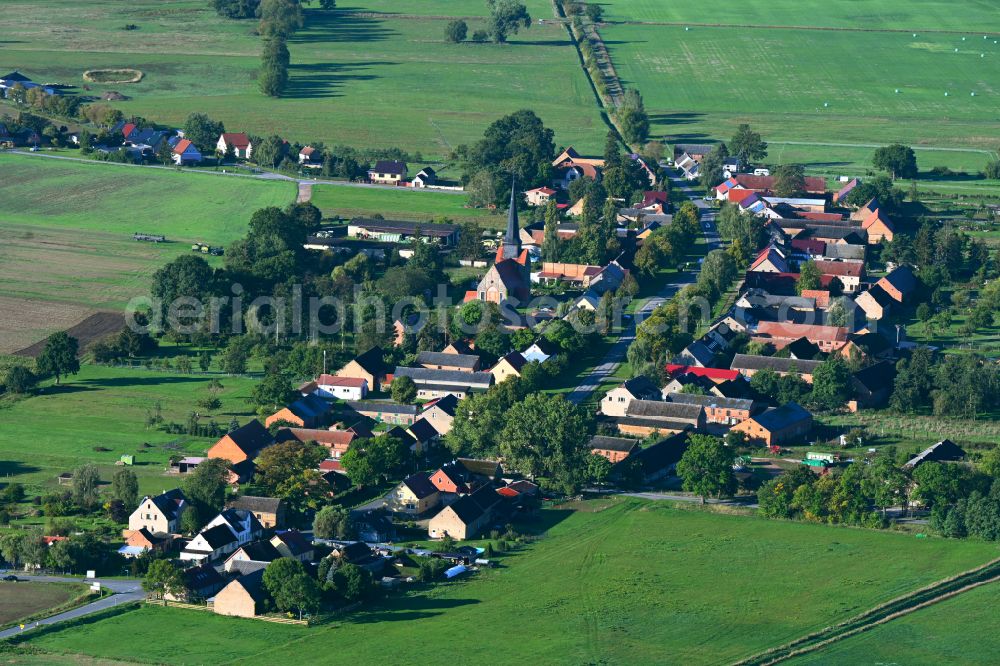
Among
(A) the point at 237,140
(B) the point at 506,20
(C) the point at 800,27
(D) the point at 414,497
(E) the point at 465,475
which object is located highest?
(C) the point at 800,27

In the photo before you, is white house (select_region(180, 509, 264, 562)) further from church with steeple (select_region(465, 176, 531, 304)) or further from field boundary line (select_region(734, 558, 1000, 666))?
church with steeple (select_region(465, 176, 531, 304))

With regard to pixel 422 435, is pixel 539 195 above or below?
above

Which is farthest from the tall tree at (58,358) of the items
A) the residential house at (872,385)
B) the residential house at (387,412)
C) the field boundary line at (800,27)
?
the field boundary line at (800,27)

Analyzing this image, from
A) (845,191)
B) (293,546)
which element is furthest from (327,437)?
(845,191)

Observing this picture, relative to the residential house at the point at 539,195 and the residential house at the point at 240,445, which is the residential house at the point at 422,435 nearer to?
the residential house at the point at 240,445

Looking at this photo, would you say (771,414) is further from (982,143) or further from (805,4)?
(805,4)

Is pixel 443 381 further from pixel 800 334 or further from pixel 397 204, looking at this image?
pixel 397 204

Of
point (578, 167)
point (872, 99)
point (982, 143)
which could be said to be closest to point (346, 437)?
point (578, 167)
